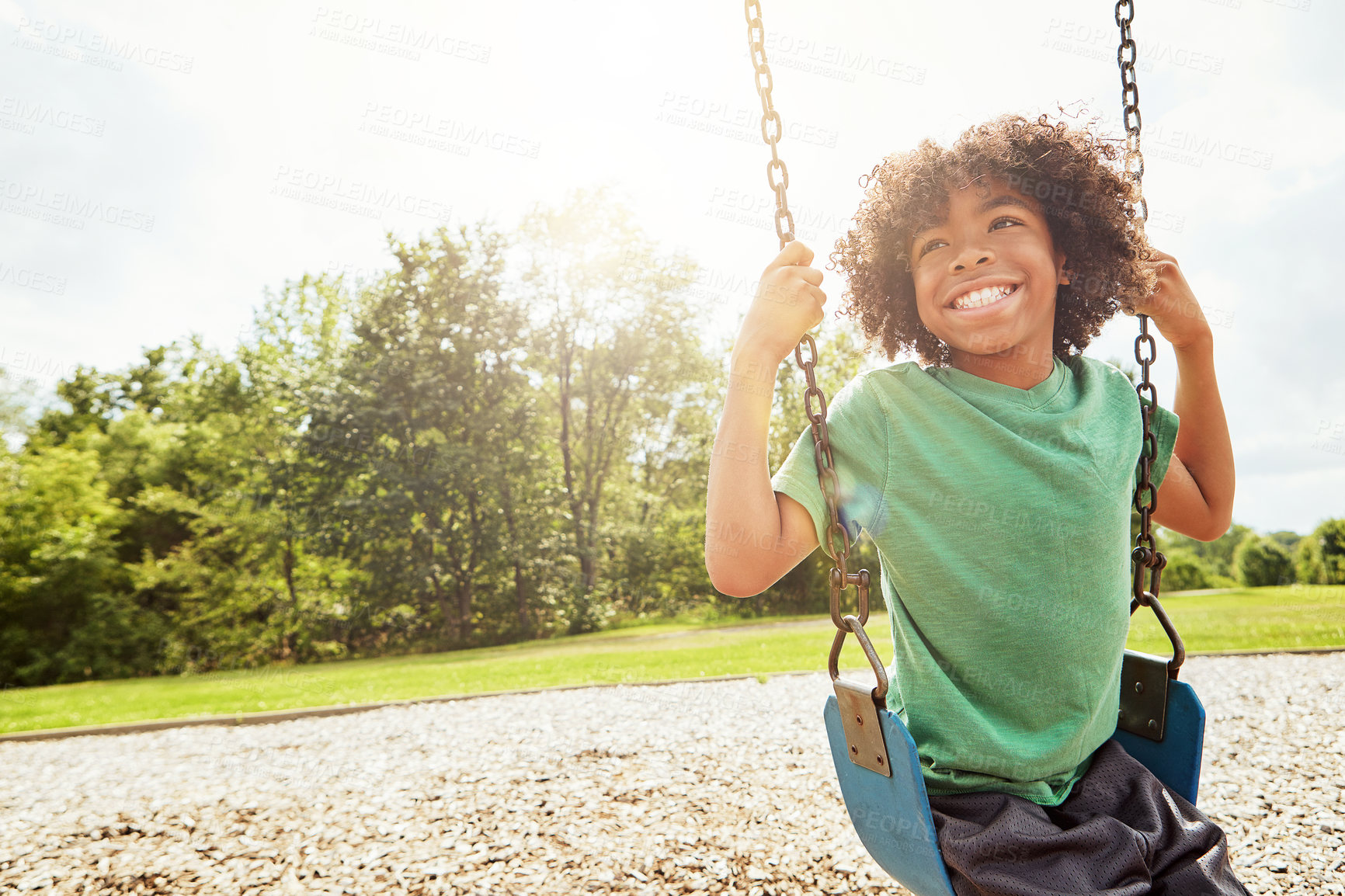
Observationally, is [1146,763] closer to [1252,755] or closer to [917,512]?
[917,512]

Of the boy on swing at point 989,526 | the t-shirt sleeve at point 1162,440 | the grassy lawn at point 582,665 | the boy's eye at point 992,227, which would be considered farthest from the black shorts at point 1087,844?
the grassy lawn at point 582,665

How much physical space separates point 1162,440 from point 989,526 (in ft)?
2.40

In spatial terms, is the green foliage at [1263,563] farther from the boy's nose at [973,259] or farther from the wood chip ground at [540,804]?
the boy's nose at [973,259]

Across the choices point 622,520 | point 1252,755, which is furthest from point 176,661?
point 1252,755

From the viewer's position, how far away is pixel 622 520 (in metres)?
21.2

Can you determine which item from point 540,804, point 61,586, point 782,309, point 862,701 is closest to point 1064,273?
point 782,309

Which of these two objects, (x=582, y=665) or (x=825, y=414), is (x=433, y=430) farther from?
Answer: (x=825, y=414)

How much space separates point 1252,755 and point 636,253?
683 inches

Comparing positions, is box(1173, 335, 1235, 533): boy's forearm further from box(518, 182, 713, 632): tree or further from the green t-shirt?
box(518, 182, 713, 632): tree

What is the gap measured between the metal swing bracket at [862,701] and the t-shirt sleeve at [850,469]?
4.0 inches

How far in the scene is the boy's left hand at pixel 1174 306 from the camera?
6.23 ft

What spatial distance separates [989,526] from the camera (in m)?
1.31

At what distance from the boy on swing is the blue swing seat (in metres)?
0.06

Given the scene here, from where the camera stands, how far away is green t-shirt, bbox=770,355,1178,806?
50.9 inches
